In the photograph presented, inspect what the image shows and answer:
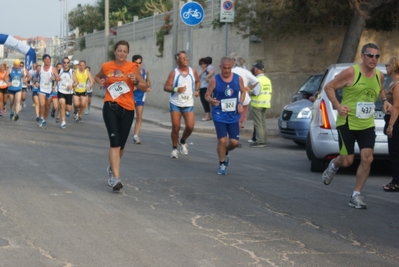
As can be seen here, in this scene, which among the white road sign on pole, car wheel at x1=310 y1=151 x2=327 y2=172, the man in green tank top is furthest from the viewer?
the white road sign on pole

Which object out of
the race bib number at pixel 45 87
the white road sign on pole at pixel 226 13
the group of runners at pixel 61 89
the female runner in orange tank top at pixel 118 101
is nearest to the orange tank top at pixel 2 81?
the group of runners at pixel 61 89

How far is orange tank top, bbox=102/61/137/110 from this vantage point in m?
10.3

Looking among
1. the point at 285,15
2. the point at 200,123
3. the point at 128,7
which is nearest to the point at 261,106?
the point at 285,15

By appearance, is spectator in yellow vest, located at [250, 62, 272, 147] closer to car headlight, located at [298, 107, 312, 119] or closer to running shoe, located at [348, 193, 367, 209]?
car headlight, located at [298, 107, 312, 119]

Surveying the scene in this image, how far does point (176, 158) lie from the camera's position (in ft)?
46.6

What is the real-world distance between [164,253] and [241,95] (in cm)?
596

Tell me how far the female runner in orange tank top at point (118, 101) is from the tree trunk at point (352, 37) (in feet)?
42.5

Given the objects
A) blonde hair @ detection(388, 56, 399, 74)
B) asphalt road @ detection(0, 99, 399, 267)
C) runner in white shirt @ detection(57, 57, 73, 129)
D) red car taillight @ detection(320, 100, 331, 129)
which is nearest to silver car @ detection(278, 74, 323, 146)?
asphalt road @ detection(0, 99, 399, 267)

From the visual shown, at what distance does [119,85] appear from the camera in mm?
10312

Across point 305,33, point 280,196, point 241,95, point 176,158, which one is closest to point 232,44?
point 305,33

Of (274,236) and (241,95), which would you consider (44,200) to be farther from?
(241,95)

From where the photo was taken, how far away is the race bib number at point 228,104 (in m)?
12.1

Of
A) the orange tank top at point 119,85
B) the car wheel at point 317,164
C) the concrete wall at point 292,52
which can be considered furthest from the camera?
the concrete wall at point 292,52

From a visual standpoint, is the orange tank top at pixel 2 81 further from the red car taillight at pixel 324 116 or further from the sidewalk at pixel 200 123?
the red car taillight at pixel 324 116
